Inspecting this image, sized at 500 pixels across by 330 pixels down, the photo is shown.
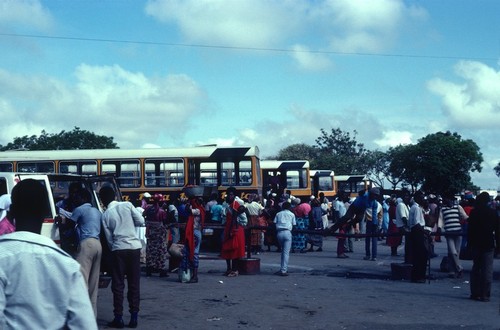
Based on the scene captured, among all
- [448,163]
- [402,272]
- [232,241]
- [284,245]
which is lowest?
[402,272]

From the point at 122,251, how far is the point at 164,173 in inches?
600

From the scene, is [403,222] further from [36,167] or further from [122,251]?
[36,167]

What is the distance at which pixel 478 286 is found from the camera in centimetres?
1220

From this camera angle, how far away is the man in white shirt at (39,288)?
2816mm

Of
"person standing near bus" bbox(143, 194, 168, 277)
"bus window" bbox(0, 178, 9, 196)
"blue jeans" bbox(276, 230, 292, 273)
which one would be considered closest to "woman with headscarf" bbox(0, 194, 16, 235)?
"bus window" bbox(0, 178, 9, 196)

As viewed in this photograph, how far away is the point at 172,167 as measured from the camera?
971 inches

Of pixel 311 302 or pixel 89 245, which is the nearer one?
pixel 89 245

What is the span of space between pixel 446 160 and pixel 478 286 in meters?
64.2

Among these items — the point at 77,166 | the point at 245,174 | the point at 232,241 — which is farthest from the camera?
the point at 77,166

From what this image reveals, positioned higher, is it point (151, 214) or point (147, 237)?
point (151, 214)

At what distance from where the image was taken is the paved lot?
996 cm

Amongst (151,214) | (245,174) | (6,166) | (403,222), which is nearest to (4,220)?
(151,214)

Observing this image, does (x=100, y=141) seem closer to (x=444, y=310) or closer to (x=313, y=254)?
(x=313, y=254)

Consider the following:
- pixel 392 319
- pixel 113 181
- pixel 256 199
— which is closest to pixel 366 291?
pixel 392 319
